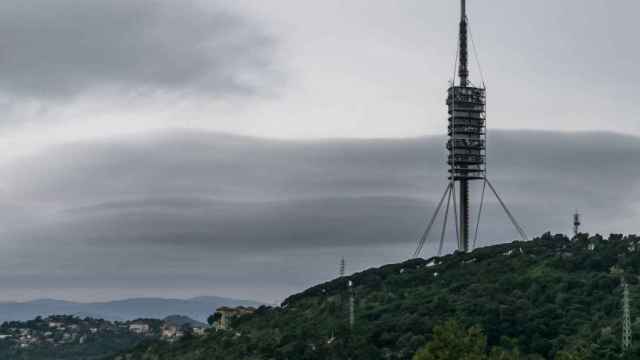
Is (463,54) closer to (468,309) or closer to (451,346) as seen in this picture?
(468,309)

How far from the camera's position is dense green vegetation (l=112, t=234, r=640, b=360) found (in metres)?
119

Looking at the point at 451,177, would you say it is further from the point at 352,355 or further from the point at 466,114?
the point at 352,355

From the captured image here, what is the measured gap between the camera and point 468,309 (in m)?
129

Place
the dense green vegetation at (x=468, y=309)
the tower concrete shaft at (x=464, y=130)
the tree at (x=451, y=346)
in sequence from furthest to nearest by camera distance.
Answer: the tower concrete shaft at (x=464, y=130)
the dense green vegetation at (x=468, y=309)
the tree at (x=451, y=346)

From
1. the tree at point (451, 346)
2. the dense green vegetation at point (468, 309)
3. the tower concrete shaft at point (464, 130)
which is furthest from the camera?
the tower concrete shaft at point (464, 130)

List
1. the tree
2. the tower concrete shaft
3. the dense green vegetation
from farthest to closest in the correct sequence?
the tower concrete shaft
the dense green vegetation
the tree

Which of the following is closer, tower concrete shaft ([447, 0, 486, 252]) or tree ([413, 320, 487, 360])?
tree ([413, 320, 487, 360])

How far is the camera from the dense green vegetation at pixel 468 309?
11869 centimetres

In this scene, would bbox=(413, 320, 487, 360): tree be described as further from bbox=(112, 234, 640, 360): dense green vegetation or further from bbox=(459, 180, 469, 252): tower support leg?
bbox=(459, 180, 469, 252): tower support leg

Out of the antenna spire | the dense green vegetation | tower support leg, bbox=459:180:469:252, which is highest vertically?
the antenna spire

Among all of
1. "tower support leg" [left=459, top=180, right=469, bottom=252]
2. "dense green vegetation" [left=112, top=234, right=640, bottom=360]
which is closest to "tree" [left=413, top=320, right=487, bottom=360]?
"dense green vegetation" [left=112, top=234, right=640, bottom=360]

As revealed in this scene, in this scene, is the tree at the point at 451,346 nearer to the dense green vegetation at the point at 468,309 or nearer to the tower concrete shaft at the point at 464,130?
the dense green vegetation at the point at 468,309

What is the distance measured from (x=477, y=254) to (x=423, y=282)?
38.4 ft

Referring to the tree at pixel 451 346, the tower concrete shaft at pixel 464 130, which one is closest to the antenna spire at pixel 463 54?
the tower concrete shaft at pixel 464 130
